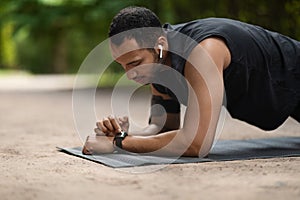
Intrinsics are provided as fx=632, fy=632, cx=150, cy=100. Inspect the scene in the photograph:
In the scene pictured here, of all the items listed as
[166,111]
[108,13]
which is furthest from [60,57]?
[166,111]

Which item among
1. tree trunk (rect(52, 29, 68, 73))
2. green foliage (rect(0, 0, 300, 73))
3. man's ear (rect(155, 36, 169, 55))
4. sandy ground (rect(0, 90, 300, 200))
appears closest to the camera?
sandy ground (rect(0, 90, 300, 200))

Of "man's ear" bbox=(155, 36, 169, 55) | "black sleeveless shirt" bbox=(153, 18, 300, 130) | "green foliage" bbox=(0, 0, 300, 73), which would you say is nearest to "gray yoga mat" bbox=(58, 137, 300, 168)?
"black sleeveless shirt" bbox=(153, 18, 300, 130)

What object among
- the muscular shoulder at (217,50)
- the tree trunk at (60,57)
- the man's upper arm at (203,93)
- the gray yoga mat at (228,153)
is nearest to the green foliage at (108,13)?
the gray yoga mat at (228,153)

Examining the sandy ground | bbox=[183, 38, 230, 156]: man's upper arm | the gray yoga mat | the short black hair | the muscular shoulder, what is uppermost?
the short black hair

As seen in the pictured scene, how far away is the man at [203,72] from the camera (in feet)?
7.73

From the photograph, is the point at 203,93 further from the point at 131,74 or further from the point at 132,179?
the point at 132,179

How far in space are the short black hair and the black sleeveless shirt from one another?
0.28 ft

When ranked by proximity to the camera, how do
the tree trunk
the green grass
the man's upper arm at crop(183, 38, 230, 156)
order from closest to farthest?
the man's upper arm at crop(183, 38, 230, 156) → the tree trunk → the green grass

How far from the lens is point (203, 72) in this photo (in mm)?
2352

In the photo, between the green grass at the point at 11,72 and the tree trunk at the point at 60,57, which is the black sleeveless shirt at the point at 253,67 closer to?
the tree trunk at the point at 60,57

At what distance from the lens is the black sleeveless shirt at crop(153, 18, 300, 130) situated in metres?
2.49

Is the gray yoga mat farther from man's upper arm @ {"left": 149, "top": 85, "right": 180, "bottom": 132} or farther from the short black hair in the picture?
the short black hair

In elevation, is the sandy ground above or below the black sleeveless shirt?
below

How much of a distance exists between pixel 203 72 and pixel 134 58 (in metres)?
0.27
